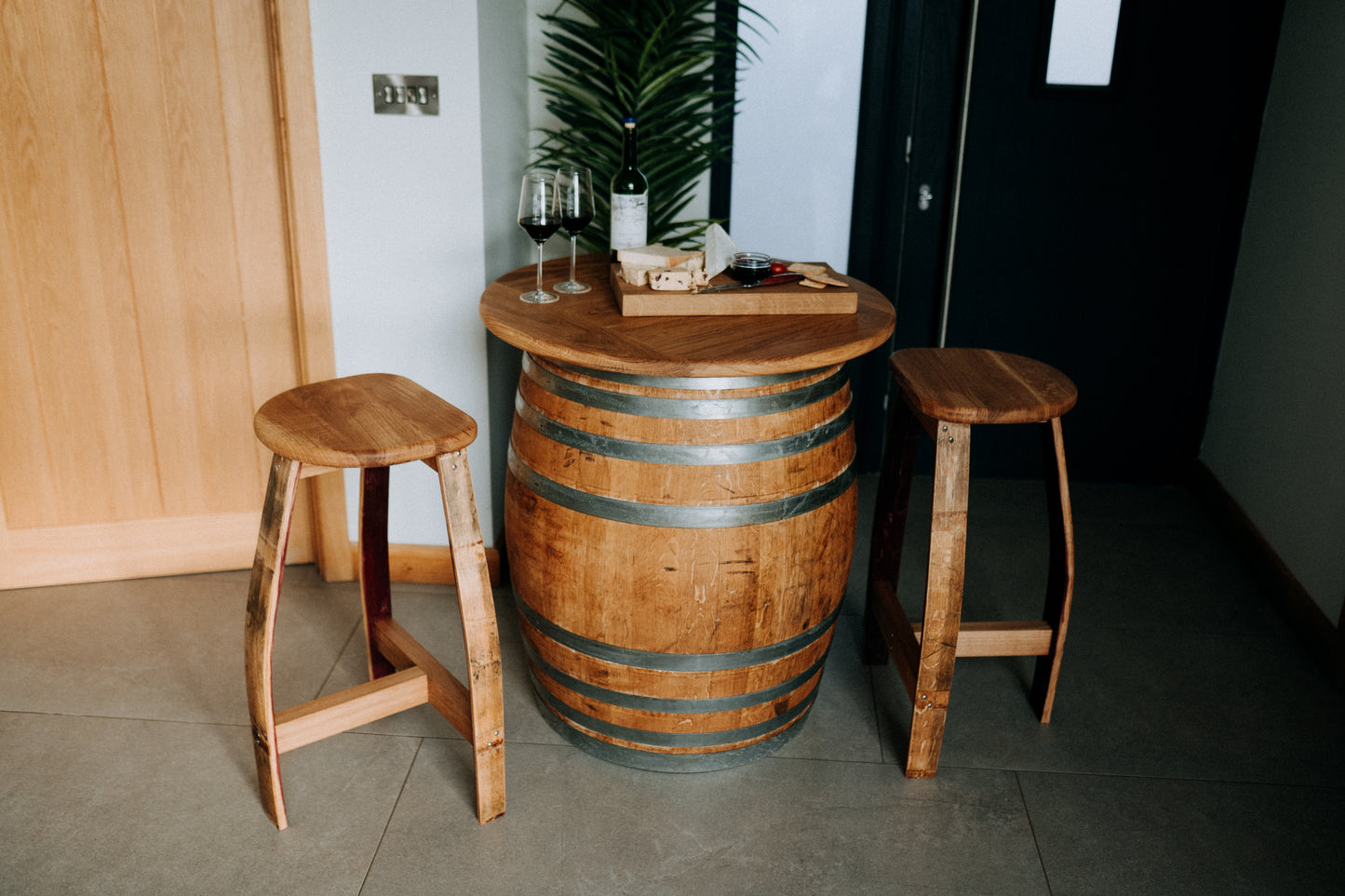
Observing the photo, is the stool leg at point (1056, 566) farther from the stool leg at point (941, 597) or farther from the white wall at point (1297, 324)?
the white wall at point (1297, 324)

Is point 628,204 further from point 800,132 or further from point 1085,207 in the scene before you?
point 1085,207

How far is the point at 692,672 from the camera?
1988 millimetres

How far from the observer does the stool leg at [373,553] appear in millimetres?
2131

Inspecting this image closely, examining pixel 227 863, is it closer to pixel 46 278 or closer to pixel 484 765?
pixel 484 765

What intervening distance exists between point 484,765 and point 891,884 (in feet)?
2.47

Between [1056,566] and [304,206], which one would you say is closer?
[1056,566]

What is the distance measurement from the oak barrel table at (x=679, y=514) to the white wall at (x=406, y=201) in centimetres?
47

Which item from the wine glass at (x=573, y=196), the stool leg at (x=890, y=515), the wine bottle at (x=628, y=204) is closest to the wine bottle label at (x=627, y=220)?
the wine bottle at (x=628, y=204)

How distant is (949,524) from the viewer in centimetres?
197

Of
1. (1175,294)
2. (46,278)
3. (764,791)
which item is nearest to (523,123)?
(46,278)

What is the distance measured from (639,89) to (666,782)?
5.56 ft

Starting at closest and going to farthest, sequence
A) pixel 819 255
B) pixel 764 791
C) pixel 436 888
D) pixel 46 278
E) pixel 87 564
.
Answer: pixel 436 888
pixel 764 791
pixel 46 278
pixel 87 564
pixel 819 255

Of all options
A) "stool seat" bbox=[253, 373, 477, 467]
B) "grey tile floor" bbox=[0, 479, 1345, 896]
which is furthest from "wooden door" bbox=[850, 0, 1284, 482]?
"stool seat" bbox=[253, 373, 477, 467]

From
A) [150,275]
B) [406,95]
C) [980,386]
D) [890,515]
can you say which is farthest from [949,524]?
[150,275]
